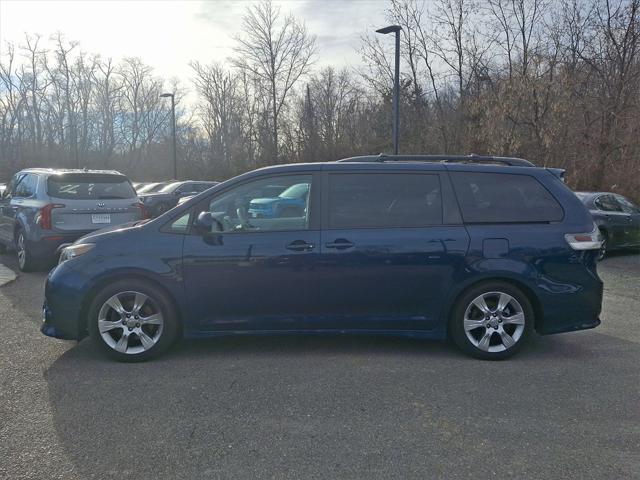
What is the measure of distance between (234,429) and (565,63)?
20.8 meters

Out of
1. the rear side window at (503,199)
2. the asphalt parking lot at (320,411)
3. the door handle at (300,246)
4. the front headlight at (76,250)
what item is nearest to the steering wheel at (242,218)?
the door handle at (300,246)

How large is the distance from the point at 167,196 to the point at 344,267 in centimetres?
1608

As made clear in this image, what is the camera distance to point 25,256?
859 centimetres

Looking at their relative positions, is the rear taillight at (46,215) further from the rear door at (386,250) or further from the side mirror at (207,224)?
the rear door at (386,250)

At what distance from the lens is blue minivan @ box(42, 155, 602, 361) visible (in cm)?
449

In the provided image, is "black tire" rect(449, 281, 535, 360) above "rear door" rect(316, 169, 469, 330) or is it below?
below

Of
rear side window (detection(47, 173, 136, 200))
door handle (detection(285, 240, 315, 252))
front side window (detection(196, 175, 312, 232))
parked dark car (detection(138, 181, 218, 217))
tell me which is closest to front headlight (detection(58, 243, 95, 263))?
front side window (detection(196, 175, 312, 232))

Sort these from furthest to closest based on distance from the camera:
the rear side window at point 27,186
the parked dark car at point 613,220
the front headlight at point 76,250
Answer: the parked dark car at point 613,220, the rear side window at point 27,186, the front headlight at point 76,250

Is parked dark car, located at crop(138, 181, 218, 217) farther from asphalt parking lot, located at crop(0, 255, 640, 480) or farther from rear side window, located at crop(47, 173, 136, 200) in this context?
asphalt parking lot, located at crop(0, 255, 640, 480)

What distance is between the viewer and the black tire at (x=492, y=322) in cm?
462

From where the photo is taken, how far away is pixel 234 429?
133 inches

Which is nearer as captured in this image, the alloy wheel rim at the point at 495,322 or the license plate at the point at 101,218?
the alloy wheel rim at the point at 495,322

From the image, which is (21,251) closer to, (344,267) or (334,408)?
(344,267)

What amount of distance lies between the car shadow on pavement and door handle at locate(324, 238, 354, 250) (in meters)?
1.00
